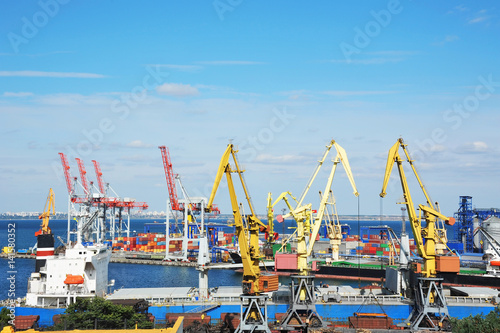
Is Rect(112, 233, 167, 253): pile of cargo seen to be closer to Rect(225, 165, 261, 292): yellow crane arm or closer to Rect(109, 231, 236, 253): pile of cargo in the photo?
Rect(109, 231, 236, 253): pile of cargo

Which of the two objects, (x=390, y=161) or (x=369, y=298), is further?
(x=369, y=298)

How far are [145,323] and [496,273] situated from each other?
5882 cm

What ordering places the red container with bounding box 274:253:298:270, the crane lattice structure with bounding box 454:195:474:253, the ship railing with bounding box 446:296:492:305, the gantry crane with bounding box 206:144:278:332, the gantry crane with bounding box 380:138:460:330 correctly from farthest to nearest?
1. the crane lattice structure with bounding box 454:195:474:253
2. the ship railing with bounding box 446:296:492:305
3. the red container with bounding box 274:253:298:270
4. the gantry crane with bounding box 380:138:460:330
5. the gantry crane with bounding box 206:144:278:332

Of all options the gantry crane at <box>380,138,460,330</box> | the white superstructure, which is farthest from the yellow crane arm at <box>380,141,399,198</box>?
the white superstructure

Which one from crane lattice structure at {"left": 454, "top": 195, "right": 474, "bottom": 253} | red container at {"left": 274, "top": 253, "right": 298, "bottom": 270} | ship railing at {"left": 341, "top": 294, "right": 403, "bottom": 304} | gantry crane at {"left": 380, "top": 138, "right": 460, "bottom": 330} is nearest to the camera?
gantry crane at {"left": 380, "top": 138, "right": 460, "bottom": 330}

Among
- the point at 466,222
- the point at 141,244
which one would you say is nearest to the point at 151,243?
the point at 141,244

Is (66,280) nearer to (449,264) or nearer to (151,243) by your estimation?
(449,264)

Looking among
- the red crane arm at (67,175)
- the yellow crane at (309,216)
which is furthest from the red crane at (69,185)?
the yellow crane at (309,216)

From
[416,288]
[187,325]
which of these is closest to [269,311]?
[187,325]

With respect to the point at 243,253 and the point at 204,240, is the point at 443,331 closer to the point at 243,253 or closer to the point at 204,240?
the point at 243,253

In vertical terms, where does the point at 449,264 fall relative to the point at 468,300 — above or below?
above

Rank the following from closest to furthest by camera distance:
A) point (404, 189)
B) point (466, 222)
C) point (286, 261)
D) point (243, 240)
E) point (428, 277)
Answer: point (243, 240) → point (428, 277) → point (404, 189) → point (286, 261) → point (466, 222)

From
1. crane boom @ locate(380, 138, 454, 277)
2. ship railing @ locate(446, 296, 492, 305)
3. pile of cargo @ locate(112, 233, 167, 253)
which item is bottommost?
ship railing @ locate(446, 296, 492, 305)

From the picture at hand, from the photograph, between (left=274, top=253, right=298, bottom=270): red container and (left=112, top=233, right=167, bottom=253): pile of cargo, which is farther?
(left=112, top=233, right=167, bottom=253): pile of cargo
